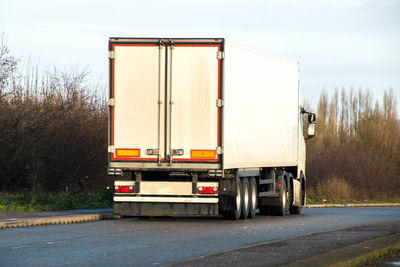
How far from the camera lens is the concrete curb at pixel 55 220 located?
17.7 m

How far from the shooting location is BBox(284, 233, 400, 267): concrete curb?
33.9ft

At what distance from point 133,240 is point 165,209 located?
4750mm

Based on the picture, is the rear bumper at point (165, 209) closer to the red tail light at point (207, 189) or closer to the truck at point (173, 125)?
the truck at point (173, 125)

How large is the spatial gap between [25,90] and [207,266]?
69.6 ft

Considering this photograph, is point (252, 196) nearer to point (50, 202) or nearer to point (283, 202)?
point (283, 202)

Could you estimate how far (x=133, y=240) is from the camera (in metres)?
14.6

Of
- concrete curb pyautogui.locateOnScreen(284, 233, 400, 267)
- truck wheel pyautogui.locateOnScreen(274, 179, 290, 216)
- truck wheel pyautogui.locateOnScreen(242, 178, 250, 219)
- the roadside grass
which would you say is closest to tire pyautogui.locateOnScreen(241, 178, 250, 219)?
truck wheel pyautogui.locateOnScreen(242, 178, 250, 219)

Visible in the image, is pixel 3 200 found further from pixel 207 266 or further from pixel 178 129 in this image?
pixel 207 266

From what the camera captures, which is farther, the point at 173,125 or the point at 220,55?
the point at 173,125

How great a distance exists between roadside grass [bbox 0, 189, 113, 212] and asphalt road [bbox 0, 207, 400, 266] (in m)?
4.23

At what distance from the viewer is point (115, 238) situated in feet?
49.2

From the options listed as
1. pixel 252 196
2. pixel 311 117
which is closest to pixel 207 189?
pixel 252 196

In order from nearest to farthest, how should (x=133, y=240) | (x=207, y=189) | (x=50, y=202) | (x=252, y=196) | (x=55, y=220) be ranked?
1. (x=133, y=240)
2. (x=55, y=220)
3. (x=207, y=189)
4. (x=252, y=196)
5. (x=50, y=202)

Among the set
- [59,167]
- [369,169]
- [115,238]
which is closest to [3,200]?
[59,167]
